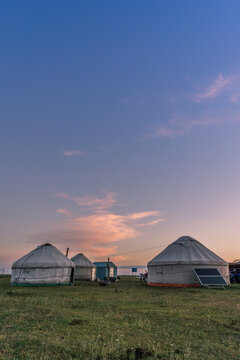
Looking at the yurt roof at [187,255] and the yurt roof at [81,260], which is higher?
the yurt roof at [187,255]

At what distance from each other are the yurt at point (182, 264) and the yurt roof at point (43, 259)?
10212 mm

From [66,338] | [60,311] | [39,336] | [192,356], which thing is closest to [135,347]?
[192,356]

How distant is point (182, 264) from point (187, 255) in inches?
66.7

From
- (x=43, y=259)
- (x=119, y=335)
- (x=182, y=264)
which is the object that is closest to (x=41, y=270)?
(x=43, y=259)

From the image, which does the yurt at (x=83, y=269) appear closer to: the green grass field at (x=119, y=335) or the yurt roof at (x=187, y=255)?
the yurt roof at (x=187, y=255)

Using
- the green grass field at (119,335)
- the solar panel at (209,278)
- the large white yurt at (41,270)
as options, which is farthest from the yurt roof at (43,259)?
the green grass field at (119,335)

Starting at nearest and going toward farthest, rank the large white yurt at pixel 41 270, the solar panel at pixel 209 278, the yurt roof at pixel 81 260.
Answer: the solar panel at pixel 209 278 < the large white yurt at pixel 41 270 < the yurt roof at pixel 81 260

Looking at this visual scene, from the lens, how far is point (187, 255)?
24359 mm

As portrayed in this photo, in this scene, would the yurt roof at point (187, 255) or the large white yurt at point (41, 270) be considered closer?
the yurt roof at point (187, 255)

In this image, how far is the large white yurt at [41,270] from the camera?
26.5 metres

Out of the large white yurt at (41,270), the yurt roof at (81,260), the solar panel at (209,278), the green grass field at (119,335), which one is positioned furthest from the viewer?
the yurt roof at (81,260)

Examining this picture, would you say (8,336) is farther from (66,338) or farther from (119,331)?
(119,331)

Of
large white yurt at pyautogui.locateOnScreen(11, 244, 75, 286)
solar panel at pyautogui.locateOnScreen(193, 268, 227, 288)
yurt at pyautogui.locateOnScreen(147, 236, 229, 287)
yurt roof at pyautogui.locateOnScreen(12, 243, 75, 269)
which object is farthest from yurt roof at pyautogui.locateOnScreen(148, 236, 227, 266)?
yurt roof at pyautogui.locateOnScreen(12, 243, 75, 269)

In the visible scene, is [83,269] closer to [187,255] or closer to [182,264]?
[187,255]
